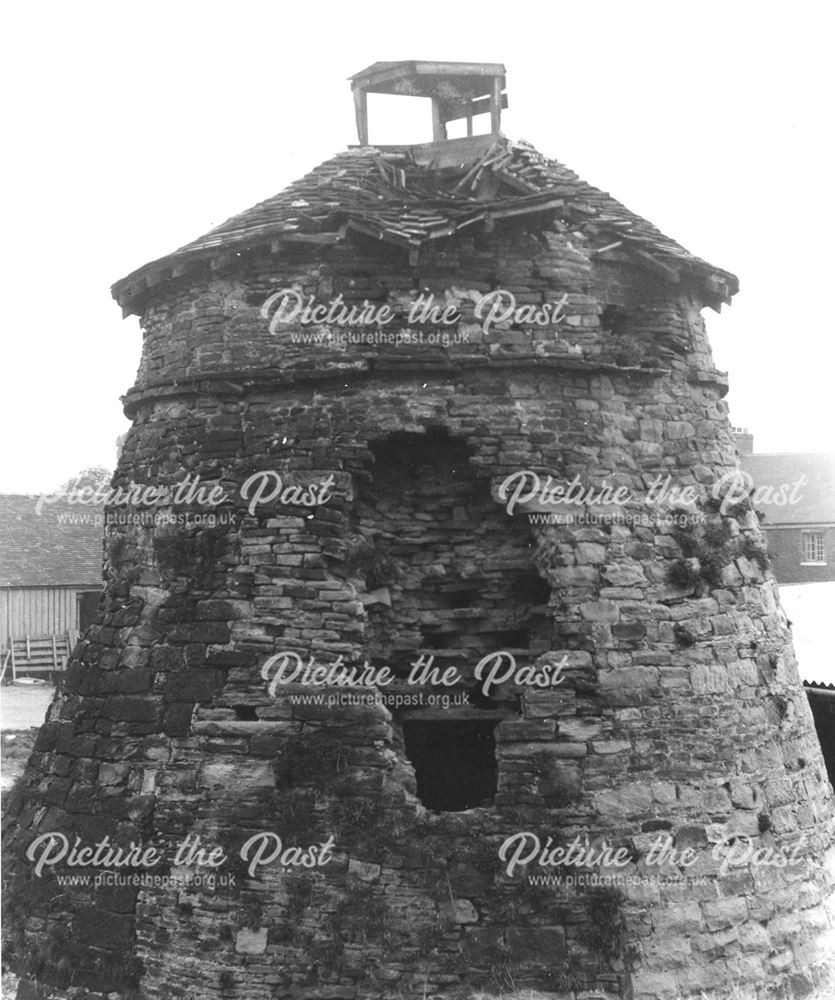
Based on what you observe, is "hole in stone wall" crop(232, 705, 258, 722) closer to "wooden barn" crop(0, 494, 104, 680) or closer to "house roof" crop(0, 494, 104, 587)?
"house roof" crop(0, 494, 104, 587)

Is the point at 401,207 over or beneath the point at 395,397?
over

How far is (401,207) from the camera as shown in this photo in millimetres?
8961

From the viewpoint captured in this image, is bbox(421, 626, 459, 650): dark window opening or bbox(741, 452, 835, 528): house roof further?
bbox(741, 452, 835, 528): house roof

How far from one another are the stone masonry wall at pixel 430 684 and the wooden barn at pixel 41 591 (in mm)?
18344

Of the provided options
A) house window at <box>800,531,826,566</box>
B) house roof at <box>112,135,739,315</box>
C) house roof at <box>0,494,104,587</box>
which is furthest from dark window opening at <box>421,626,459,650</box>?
house window at <box>800,531,826,566</box>

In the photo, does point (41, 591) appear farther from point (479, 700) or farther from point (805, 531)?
point (805, 531)

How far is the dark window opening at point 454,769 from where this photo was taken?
8.83m

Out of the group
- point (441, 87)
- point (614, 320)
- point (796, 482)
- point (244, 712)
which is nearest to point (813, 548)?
point (796, 482)

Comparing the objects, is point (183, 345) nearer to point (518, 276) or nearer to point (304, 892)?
point (518, 276)

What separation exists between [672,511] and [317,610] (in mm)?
3305

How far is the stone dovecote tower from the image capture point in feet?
24.4

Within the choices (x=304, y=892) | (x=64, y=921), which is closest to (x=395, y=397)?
(x=304, y=892)

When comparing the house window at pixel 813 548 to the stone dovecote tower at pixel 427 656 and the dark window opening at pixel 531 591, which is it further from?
the dark window opening at pixel 531 591

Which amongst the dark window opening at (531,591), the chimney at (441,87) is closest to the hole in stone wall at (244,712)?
the dark window opening at (531,591)
